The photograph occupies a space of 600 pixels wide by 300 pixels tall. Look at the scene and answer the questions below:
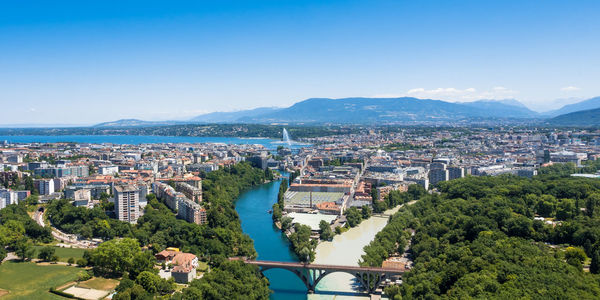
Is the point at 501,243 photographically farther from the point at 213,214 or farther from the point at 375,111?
the point at 375,111

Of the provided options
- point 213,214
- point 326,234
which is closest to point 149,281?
point 213,214

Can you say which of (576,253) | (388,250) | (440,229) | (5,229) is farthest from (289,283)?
(5,229)

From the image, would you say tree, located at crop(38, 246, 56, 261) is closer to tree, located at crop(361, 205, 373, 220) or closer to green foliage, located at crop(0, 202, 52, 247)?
green foliage, located at crop(0, 202, 52, 247)

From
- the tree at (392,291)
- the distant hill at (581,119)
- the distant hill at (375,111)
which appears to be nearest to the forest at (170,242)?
the tree at (392,291)

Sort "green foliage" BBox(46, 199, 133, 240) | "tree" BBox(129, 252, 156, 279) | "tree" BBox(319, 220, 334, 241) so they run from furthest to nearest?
"tree" BBox(319, 220, 334, 241), "green foliage" BBox(46, 199, 133, 240), "tree" BBox(129, 252, 156, 279)

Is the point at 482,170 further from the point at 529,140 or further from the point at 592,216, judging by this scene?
the point at 529,140

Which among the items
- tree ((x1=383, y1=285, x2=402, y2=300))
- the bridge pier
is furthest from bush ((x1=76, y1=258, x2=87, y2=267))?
tree ((x1=383, y1=285, x2=402, y2=300))
